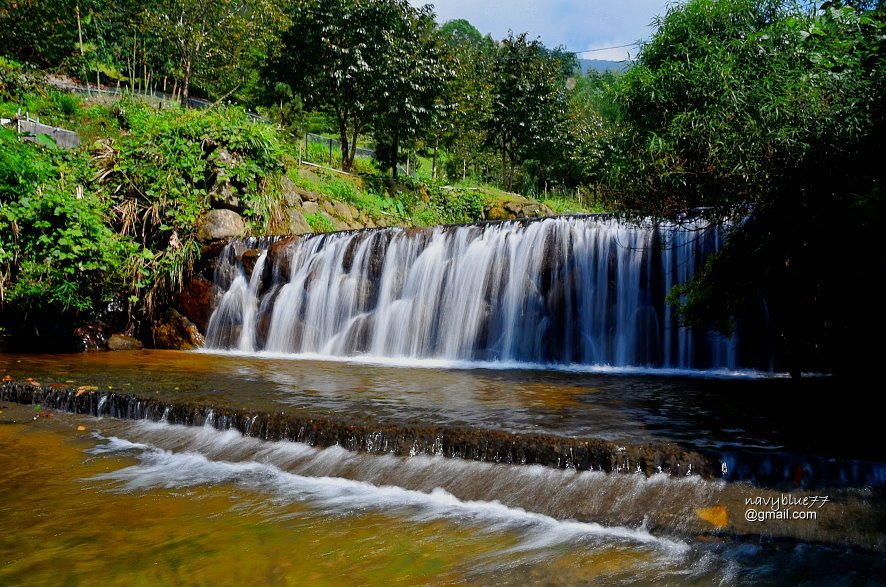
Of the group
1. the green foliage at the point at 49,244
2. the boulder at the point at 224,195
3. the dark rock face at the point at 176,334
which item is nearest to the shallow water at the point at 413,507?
the green foliage at the point at 49,244

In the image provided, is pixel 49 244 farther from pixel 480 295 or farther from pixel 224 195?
pixel 480 295

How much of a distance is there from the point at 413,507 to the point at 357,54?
22.9 m

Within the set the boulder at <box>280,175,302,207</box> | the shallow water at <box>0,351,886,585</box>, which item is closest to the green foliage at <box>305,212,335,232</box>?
the boulder at <box>280,175,302,207</box>

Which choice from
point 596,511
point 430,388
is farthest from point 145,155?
point 596,511

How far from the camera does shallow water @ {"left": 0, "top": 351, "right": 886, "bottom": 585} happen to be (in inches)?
124

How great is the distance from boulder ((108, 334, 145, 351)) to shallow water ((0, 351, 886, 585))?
5.78 metres

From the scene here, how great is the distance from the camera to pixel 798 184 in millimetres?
5117

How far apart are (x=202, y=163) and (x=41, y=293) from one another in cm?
445

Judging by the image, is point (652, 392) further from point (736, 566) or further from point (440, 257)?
point (440, 257)

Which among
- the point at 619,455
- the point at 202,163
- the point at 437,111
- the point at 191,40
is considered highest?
the point at 191,40

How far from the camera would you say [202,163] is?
13.8 meters

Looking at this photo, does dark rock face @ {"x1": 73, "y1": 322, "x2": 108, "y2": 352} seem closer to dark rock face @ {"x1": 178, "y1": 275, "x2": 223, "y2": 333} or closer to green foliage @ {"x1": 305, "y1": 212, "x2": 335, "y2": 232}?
dark rock face @ {"x1": 178, "y1": 275, "x2": 223, "y2": 333}

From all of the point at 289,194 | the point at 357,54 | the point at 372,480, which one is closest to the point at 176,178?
the point at 289,194

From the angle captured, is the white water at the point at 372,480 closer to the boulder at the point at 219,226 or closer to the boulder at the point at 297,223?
the boulder at the point at 219,226
